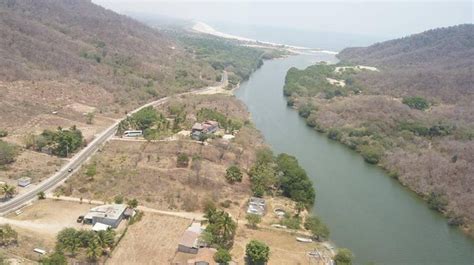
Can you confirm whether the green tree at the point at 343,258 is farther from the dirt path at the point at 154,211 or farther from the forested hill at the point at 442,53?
the forested hill at the point at 442,53

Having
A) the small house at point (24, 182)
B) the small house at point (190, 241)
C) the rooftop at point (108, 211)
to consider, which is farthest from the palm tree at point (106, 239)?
the small house at point (24, 182)

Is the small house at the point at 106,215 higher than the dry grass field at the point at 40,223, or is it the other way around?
the small house at the point at 106,215

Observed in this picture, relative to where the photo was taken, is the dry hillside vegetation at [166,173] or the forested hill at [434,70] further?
the forested hill at [434,70]

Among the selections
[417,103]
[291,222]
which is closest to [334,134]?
[417,103]

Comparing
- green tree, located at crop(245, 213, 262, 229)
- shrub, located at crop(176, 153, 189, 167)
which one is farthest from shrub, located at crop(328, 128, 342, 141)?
green tree, located at crop(245, 213, 262, 229)

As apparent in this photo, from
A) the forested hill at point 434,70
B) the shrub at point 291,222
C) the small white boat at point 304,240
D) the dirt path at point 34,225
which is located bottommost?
the small white boat at point 304,240

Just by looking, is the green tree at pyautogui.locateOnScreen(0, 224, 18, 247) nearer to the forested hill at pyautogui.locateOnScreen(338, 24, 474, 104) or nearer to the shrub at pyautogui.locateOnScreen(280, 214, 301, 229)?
the shrub at pyautogui.locateOnScreen(280, 214, 301, 229)

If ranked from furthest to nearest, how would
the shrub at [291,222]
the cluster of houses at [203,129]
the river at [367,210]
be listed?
the cluster of houses at [203,129] < the shrub at [291,222] < the river at [367,210]

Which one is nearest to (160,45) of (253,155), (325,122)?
(325,122)
